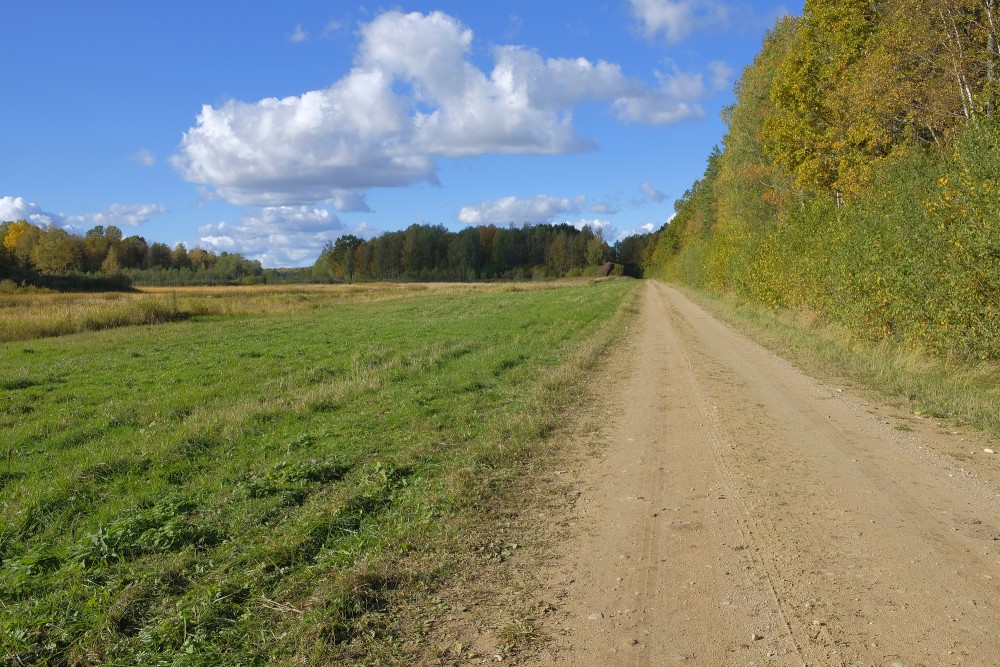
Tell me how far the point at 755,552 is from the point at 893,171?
14.8 meters

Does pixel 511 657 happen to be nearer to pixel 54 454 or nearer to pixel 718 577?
pixel 718 577

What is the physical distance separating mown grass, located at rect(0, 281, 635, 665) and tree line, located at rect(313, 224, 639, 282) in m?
141

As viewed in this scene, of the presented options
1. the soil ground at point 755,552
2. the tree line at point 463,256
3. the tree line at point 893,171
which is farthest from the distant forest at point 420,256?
the soil ground at point 755,552

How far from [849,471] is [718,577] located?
3359 mm

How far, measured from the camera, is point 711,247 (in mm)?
51844

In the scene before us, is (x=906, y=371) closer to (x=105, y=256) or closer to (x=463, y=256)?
(x=105, y=256)

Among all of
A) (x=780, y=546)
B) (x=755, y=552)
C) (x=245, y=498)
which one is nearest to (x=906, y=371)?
(x=780, y=546)

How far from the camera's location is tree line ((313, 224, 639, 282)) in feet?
523

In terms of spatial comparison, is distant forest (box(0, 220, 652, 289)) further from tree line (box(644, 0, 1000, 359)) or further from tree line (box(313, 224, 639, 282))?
tree line (box(644, 0, 1000, 359))

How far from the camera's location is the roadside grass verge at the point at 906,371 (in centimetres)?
1003

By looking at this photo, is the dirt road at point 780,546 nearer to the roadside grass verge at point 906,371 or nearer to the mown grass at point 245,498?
the roadside grass verge at point 906,371

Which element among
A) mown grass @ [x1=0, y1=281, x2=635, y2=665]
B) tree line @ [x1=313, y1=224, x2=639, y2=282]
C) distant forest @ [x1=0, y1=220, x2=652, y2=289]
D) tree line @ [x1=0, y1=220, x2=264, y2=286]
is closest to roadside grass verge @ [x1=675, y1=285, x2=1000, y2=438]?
mown grass @ [x1=0, y1=281, x2=635, y2=665]

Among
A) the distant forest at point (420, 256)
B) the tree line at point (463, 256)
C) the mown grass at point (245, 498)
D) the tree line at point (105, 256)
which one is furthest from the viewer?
the tree line at point (463, 256)

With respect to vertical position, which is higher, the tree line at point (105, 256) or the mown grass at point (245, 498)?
the tree line at point (105, 256)
